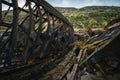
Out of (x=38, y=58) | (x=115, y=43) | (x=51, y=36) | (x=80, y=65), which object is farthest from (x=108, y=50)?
(x=38, y=58)

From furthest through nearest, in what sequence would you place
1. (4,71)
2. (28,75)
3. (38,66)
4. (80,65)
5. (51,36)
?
(51,36) → (38,66) → (80,65) → (28,75) → (4,71)

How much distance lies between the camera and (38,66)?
7.49 metres

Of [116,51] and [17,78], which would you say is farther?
[116,51]

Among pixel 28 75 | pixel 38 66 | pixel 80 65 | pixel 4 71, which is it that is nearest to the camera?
pixel 4 71

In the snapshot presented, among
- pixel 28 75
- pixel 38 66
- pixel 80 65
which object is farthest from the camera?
pixel 38 66

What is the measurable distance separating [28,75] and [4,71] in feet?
2.87

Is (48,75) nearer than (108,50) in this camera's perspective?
Yes

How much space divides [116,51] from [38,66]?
367 cm

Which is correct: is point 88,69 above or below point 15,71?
below

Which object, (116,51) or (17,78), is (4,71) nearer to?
(17,78)

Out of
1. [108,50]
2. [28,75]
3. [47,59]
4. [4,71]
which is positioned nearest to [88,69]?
[108,50]

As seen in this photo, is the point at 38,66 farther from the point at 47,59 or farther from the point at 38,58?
the point at 47,59

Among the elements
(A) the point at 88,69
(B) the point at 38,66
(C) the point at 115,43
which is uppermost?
(C) the point at 115,43

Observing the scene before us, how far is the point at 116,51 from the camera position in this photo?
8.54 m
